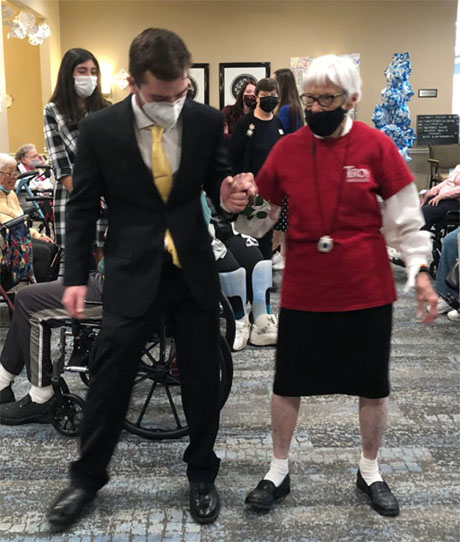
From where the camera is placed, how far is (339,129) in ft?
5.37

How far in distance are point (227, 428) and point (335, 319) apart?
3.17 ft

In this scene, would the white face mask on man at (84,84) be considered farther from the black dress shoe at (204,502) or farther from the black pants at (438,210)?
the black pants at (438,210)

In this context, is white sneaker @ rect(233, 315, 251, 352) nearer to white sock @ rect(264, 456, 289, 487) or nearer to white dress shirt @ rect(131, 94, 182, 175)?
white sock @ rect(264, 456, 289, 487)

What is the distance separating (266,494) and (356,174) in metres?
1.03

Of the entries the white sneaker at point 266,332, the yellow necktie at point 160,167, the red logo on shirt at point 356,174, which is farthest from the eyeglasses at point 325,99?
the white sneaker at point 266,332

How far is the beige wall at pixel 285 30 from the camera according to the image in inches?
364

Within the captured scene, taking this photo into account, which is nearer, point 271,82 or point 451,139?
point 271,82

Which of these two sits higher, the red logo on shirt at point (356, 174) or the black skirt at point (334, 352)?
the red logo on shirt at point (356, 174)

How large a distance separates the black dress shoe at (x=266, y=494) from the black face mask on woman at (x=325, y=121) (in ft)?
3.61

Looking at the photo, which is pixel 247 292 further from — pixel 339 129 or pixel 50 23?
pixel 50 23

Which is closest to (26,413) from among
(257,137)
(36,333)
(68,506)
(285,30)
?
(36,333)

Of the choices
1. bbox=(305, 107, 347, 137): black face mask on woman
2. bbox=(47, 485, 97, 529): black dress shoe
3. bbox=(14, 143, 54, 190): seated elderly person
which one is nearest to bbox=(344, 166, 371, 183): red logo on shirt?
bbox=(305, 107, 347, 137): black face mask on woman

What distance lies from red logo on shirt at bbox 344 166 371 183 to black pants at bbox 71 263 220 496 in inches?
21.4

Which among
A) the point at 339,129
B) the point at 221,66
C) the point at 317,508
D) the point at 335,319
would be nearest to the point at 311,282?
the point at 335,319
